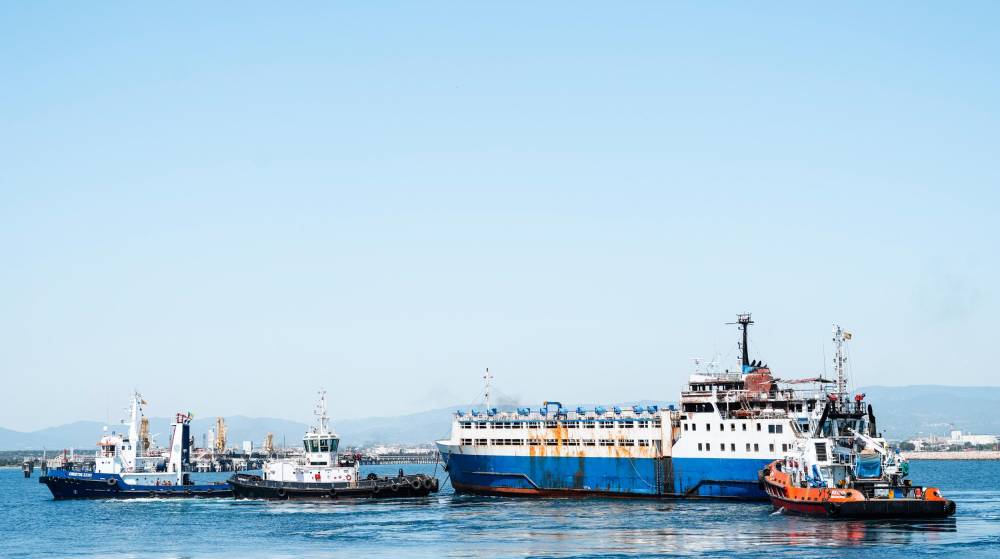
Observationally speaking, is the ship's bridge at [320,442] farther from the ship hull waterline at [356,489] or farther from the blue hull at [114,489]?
the blue hull at [114,489]

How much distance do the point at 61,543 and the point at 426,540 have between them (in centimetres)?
2135

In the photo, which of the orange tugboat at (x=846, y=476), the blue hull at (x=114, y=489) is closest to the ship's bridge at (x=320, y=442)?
the blue hull at (x=114, y=489)

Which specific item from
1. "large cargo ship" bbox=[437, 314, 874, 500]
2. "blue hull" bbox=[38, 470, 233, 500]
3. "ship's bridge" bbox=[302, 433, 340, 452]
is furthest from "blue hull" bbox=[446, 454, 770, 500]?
"blue hull" bbox=[38, 470, 233, 500]

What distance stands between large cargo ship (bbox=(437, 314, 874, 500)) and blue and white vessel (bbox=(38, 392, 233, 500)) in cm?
2549

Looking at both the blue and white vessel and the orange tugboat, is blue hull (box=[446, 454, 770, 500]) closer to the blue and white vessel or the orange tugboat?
the orange tugboat

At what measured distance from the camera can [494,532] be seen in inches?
2611

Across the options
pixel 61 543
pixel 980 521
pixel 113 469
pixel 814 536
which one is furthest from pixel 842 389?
pixel 113 469

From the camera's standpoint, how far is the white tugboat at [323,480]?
95500 mm

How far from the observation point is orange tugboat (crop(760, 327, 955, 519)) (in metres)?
68.1

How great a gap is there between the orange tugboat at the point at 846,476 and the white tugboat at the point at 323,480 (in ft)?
102

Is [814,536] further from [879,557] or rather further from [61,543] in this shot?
[61,543]

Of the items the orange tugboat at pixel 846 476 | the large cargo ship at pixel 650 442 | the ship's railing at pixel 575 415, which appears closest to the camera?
the orange tugboat at pixel 846 476

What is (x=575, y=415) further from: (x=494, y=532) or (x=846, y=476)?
(x=494, y=532)

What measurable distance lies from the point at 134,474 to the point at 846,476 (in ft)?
211
